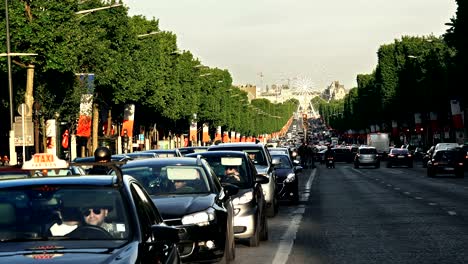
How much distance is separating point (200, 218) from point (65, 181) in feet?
17.1

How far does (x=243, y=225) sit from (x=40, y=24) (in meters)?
32.4

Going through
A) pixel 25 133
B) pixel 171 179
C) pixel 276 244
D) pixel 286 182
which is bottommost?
pixel 276 244

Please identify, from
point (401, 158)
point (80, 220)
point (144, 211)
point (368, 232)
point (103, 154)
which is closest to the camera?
point (80, 220)

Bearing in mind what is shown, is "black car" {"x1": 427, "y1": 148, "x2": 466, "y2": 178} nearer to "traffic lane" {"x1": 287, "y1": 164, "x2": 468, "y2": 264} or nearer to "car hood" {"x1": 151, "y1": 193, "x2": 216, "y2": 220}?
"traffic lane" {"x1": 287, "y1": 164, "x2": 468, "y2": 264}

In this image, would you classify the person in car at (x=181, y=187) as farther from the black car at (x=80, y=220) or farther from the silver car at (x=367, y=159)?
the silver car at (x=367, y=159)

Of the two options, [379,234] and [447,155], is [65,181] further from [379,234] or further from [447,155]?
[447,155]

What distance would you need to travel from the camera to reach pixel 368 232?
71.1 feet

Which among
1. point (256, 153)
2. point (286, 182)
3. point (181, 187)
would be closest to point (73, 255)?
point (181, 187)

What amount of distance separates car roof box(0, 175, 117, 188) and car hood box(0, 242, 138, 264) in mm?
1123

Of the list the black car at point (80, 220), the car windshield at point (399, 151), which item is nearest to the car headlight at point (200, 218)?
the black car at point (80, 220)

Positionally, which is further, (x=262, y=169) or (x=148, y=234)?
(x=262, y=169)

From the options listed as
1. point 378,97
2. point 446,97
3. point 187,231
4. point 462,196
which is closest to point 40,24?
point 462,196

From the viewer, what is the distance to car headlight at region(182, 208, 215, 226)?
14.2 meters

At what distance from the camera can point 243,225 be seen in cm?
1855
